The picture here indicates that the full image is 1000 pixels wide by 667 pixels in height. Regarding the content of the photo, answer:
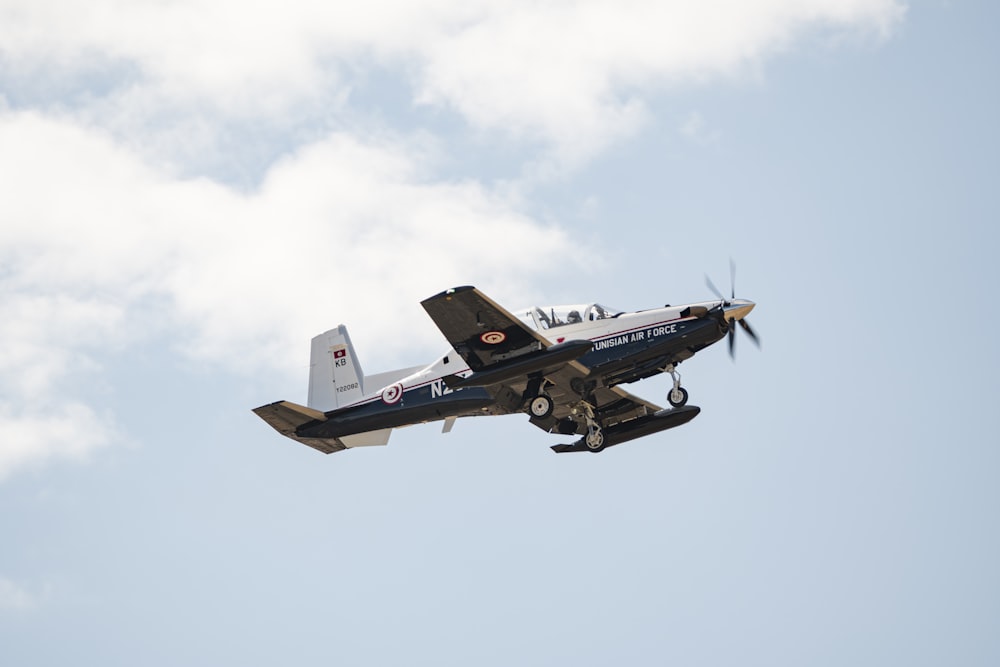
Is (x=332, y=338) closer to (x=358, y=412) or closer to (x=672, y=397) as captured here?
(x=358, y=412)


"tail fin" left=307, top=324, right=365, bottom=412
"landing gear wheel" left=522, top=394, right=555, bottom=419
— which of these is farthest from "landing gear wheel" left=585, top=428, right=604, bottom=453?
"tail fin" left=307, top=324, right=365, bottom=412

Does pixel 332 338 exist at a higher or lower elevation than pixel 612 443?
higher

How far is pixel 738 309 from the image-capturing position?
37656 mm

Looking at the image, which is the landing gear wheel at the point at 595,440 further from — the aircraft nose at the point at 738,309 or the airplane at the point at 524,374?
the aircraft nose at the point at 738,309

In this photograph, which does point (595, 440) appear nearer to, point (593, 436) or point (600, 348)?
point (593, 436)

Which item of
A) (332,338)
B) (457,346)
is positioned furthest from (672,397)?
(332,338)

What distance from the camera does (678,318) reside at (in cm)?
3803

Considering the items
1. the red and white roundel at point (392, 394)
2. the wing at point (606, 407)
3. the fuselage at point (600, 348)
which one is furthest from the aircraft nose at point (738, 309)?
the red and white roundel at point (392, 394)

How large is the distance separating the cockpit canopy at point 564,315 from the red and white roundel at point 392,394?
15.7ft

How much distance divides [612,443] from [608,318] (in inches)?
195

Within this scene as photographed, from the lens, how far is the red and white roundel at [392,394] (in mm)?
40969

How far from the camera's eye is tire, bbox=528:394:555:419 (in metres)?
38.6

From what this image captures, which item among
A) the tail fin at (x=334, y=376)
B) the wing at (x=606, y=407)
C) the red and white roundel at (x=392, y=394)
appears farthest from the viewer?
the tail fin at (x=334, y=376)

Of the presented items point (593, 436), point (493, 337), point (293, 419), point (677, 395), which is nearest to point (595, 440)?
point (593, 436)
